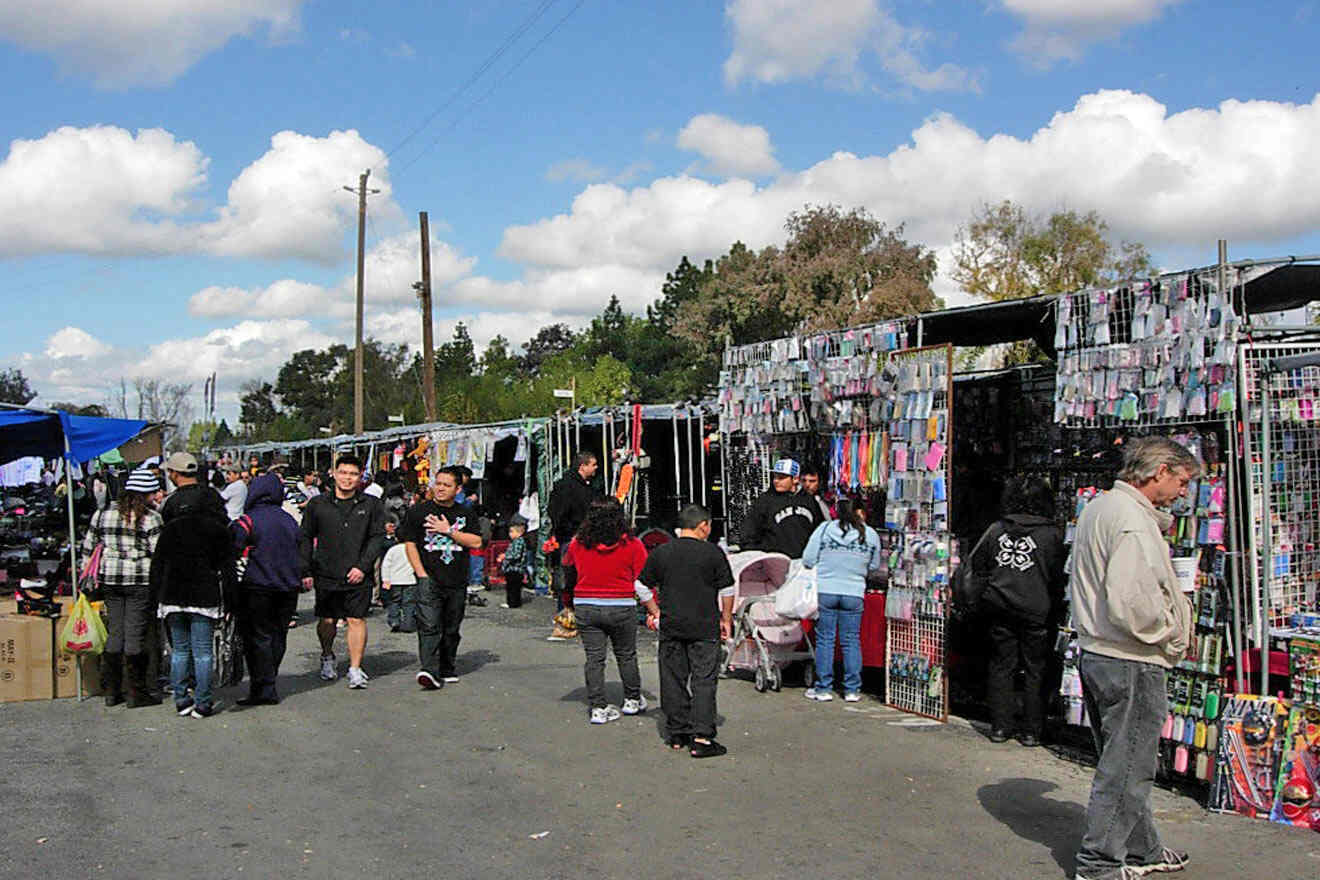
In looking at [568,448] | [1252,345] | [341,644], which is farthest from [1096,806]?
[568,448]

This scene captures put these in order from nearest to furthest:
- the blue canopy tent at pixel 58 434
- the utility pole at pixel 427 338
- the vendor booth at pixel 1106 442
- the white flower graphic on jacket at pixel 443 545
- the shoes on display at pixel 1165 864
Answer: the shoes on display at pixel 1165 864 < the vendor booth at pixel 1106 442 < the white flower graphic on jacket at pixel 443 545 < the blue canopy tent at pixel 58 434 < the utility pole at pixel 427 338

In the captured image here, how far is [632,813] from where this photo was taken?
6.15m

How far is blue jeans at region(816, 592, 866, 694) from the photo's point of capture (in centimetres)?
886

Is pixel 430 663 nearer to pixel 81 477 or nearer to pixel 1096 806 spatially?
pixel 1096 806

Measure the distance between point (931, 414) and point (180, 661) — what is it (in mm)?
5835

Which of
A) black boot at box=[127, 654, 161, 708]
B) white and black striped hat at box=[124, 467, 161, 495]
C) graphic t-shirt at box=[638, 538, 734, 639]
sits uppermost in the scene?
white and black striped hat at box=[124, 467, 161, 495]

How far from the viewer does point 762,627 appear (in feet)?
31.1

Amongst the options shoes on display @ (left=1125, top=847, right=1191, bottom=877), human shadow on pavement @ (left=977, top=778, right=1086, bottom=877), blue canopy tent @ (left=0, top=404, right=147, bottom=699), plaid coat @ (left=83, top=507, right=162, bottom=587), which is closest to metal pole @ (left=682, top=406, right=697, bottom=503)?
blue canopy tent @ (left=0, top=404, right=147, bottom=699)

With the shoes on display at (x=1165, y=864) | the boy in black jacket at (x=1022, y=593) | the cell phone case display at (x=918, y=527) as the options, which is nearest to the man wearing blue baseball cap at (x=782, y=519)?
the cell phone case display at (x=918, y=527)

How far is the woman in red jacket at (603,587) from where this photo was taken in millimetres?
8203

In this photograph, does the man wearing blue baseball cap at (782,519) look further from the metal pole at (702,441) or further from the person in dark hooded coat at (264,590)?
the person in dark hooded coat at (264,590)

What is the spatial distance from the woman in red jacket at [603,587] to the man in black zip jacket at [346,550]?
2163 millimetres

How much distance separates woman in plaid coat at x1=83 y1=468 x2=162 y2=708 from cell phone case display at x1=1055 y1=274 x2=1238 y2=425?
6650 mm

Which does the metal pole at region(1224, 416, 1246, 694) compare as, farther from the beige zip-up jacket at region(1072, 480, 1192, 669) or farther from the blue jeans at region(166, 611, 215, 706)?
the blue jeans at region(166, 611, 215, 706)
